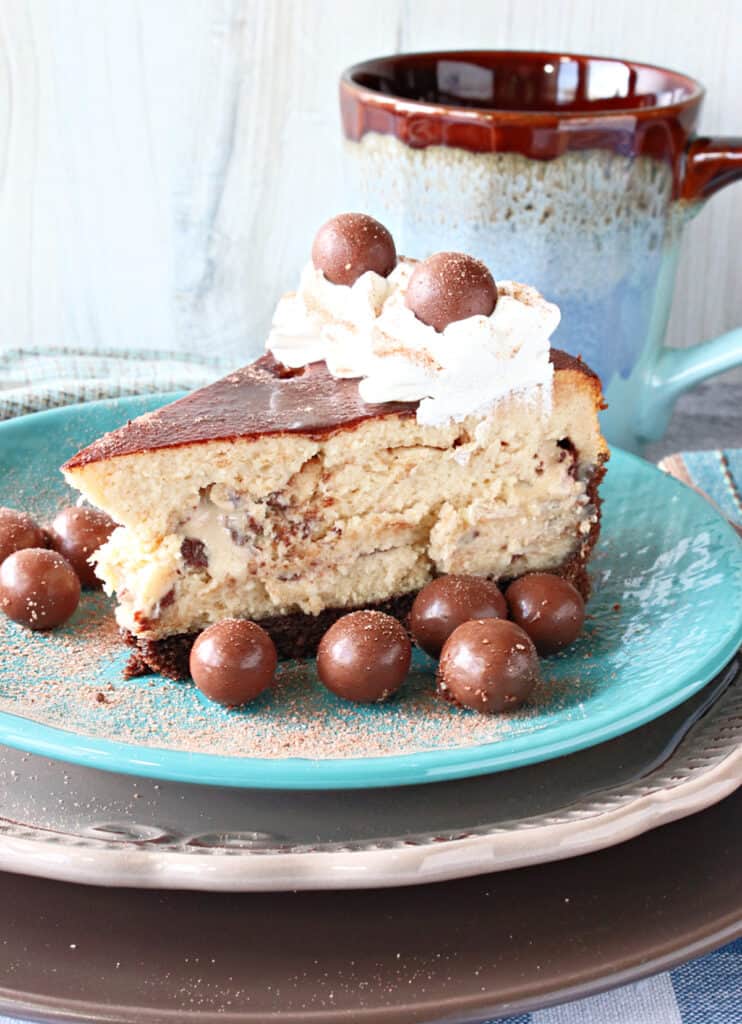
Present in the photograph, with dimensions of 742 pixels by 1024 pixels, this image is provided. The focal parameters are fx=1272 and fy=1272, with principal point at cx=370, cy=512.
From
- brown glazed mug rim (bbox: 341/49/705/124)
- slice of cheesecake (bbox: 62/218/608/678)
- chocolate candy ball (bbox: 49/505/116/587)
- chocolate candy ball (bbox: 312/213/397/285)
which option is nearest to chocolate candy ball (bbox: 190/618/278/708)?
slice of cheesecake (bbox: 62/218/608/678)

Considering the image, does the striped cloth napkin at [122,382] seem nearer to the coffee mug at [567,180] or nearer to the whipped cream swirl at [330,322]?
the coffee mug at [567,180]

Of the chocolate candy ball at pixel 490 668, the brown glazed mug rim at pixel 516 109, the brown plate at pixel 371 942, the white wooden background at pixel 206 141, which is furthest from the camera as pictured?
the white wooden background at pixel 206 141

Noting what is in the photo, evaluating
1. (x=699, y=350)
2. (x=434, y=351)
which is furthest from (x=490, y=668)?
(x=699, y=350)

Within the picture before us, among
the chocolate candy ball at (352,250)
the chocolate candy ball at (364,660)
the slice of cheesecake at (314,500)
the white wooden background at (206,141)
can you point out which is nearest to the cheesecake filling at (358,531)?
the slice of cheesecake at (314,500)

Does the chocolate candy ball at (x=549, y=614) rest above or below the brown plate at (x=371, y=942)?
above

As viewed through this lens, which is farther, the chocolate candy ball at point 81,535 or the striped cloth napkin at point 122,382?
the striped cloth napkin at point 122,382

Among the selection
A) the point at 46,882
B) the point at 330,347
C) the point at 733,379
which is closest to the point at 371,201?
the point at 330,347

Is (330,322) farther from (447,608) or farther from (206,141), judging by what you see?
(206,141)

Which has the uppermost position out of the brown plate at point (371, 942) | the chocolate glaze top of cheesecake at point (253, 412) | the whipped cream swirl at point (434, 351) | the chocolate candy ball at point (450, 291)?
the chocolate candy ball at point (450, 291)
